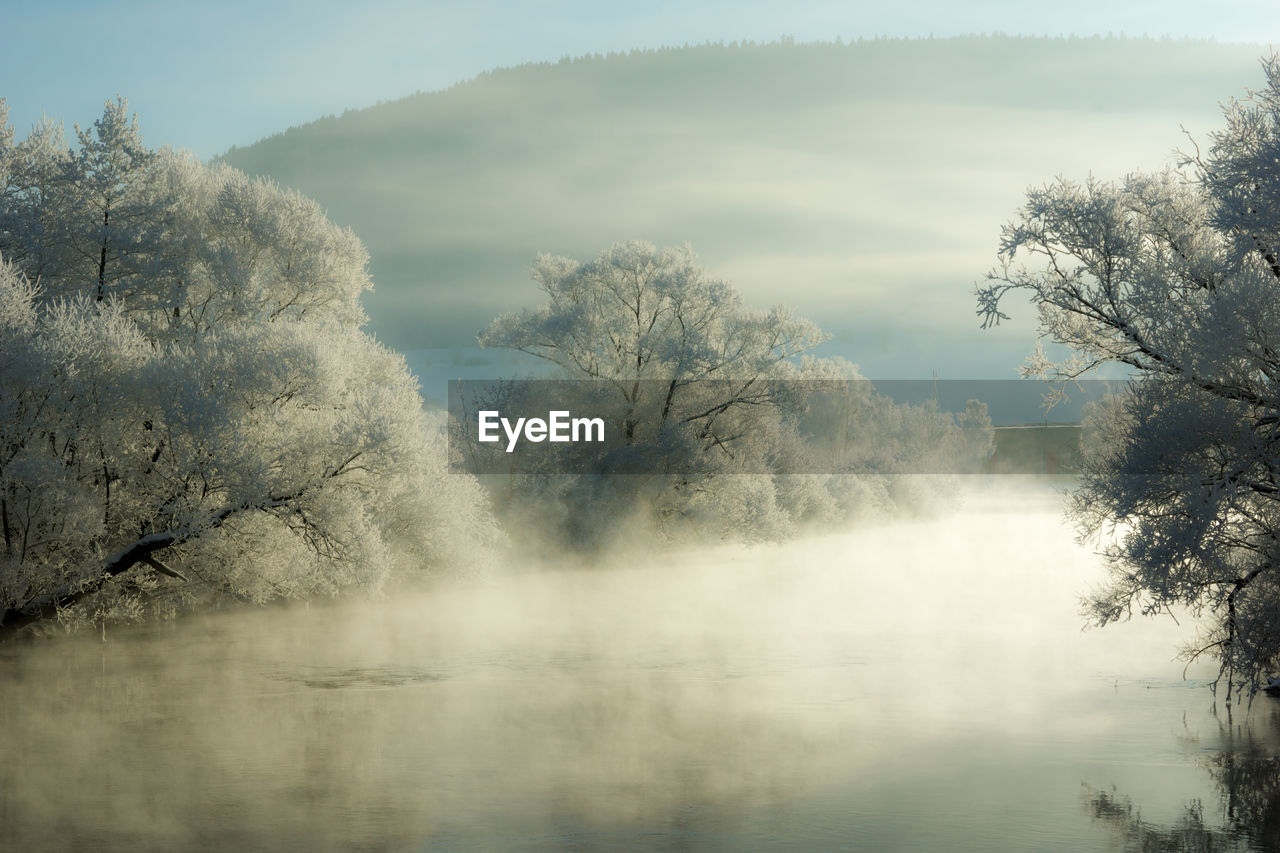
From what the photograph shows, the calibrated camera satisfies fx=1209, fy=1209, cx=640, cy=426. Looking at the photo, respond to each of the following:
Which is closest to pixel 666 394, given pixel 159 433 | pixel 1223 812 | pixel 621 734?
pixel 159 433

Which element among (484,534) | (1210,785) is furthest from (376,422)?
(1210,785)

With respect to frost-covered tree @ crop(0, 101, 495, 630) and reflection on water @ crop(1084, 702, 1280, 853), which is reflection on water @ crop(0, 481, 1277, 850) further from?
frost-covered tree @ crop(0, 101, 495, 630)

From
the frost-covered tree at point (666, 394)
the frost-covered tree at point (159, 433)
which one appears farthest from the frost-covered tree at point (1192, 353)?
the frost-covered tree at point (666, 394)

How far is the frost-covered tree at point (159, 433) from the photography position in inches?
1169

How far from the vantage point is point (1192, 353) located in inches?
781

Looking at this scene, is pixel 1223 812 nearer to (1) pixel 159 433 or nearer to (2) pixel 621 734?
(2) pixel 621 734

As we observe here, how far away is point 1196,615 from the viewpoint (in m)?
21.2

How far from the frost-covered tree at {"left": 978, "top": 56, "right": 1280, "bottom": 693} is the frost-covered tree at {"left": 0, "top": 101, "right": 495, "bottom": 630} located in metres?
17.9

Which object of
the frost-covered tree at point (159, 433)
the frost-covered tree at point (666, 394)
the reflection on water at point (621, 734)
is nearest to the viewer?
the reflection on water at point (621, 734)

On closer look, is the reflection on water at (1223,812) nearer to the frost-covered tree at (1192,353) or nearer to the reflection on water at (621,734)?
the reflection on water at (621,734)

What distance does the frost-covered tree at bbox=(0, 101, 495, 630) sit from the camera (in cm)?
2969

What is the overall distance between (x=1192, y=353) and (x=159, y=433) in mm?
24982

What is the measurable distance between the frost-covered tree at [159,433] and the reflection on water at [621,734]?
6.67 feet

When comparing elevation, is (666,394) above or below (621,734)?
above
